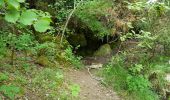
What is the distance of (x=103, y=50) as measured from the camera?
11406 mm

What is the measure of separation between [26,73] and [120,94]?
2.78 meters

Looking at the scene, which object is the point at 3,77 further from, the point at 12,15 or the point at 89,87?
the point at 12,15

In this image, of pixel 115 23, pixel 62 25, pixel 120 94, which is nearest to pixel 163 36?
pixel 115 23

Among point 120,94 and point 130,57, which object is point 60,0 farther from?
point 120,94

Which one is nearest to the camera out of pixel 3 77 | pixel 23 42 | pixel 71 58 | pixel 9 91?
pixel 9 91

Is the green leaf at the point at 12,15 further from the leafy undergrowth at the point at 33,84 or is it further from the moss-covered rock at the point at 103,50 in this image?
the moss-covered rock at the point at 103,50

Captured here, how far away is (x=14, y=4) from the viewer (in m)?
1.73

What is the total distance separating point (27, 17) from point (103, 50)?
9.67m

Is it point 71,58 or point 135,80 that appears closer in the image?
point 135,80

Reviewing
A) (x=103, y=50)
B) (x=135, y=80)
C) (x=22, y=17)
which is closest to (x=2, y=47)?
(x=135, y=80)

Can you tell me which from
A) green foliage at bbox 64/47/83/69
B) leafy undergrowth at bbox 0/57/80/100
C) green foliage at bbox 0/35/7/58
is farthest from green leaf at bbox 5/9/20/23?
green foliage at bbox 64/47/83/69

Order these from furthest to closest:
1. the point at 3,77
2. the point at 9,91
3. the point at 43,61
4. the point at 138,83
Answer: the point at 138,83 → the point at 43,61 → the point at 3,77 → the point at 9,91

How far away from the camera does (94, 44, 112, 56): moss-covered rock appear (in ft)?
37.3

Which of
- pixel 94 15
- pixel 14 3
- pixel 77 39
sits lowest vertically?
pixel 77 39
